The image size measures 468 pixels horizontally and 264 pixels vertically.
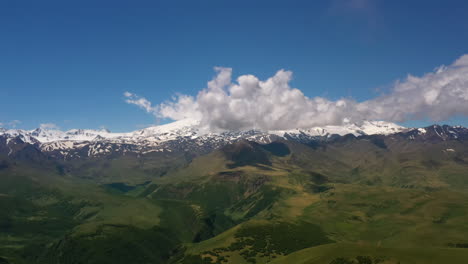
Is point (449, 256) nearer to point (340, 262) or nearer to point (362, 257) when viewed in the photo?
point (362, 257)

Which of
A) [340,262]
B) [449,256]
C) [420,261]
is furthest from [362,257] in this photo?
[449,256]

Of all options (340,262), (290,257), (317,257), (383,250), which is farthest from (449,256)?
(290,257)

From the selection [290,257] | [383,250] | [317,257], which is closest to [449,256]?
[383,250]

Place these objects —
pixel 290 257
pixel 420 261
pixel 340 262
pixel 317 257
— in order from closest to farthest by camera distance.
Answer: pixel 420 261
pixel 340 262
pixel 317 257
pixel 290 257

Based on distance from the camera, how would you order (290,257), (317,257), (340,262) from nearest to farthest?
1. (340,262)
2. (317,257)
3. (290,257)

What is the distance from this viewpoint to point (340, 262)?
12381cm

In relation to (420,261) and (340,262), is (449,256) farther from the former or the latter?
(340,262)

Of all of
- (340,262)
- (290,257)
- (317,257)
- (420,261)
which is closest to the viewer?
(420,261)

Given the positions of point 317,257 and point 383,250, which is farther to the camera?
point 317,257

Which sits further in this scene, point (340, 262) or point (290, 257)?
point (290, 257)

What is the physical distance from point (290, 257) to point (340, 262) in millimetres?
34465

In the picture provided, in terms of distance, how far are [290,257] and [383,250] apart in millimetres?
40455

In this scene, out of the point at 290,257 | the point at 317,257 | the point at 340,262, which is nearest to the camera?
the point at 340,262

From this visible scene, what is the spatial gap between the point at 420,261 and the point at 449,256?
38.3ft
